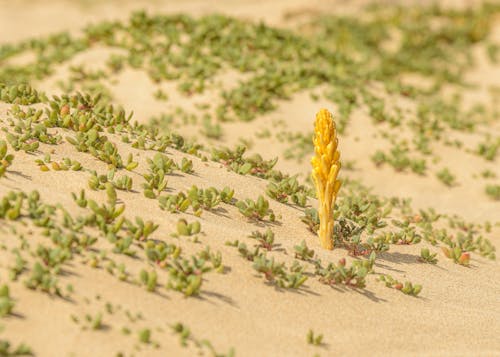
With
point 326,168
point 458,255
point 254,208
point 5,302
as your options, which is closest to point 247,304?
point 254,208

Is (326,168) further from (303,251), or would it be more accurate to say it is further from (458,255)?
(458,255)

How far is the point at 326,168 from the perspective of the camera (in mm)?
5824

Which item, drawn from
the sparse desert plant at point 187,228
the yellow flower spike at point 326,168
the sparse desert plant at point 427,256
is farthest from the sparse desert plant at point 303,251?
the sparse desert plant at point 427,256

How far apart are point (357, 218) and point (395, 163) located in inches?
139

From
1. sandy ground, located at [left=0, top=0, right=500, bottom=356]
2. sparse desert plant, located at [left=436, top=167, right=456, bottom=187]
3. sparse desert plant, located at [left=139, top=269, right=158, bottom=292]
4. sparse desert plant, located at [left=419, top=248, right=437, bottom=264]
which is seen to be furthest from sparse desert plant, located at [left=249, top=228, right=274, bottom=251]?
sparse desert plant, located at [left=436, top=167, right=456, bottom=187]

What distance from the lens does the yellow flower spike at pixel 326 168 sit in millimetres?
5617

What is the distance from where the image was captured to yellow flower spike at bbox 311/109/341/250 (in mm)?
5617

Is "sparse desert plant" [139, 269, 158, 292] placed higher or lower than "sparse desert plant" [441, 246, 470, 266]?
lower

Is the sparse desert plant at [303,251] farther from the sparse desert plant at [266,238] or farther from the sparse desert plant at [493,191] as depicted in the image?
the sparse desert plant at [493,191]

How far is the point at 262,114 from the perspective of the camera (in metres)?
11.1

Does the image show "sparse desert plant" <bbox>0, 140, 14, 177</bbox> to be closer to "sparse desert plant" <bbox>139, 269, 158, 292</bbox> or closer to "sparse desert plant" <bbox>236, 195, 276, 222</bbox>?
"sparse desert plant" <bbox>139, 269, 158, 292</bbox>

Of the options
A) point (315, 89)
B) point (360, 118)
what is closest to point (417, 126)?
point (360, 118)

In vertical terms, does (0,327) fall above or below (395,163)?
below

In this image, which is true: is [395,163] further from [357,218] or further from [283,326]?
[283,326]
